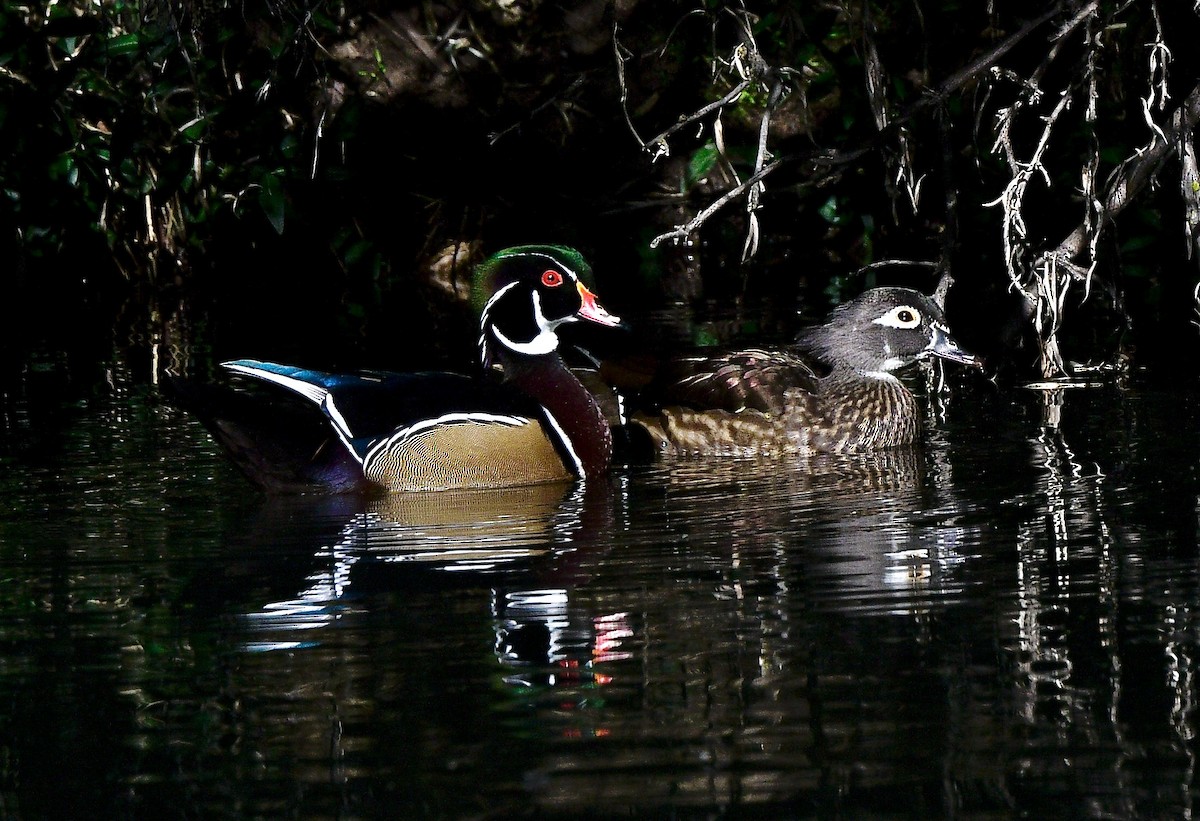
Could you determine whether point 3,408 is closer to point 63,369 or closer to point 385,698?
point 63,369

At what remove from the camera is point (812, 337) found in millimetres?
9039

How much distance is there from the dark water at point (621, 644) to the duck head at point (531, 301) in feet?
2.70

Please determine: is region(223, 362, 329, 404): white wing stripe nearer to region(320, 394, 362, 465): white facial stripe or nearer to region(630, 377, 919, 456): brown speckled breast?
region(320, 394, 362, 465): white facial stripe

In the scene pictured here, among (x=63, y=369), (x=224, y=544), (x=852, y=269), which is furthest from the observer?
(x=852, y=269)

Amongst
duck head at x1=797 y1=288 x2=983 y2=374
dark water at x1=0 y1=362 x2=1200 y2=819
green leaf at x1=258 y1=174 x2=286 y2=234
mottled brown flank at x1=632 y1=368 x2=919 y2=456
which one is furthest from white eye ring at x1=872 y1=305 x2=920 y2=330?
green leaf at x1=258 y1=174 x2=286 y2=234

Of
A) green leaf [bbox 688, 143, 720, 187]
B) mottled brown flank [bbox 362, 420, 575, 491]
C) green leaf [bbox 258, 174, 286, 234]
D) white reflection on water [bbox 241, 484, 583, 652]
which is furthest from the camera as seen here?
green leaf [bbox 688, 143, 720, 187]

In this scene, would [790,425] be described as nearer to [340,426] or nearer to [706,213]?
[706,213]

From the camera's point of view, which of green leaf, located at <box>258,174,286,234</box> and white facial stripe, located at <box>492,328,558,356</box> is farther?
green leaf, located at <box>258,174,286,234</box>

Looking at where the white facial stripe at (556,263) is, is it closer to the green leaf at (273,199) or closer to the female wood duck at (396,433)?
the female wood duck at (396,433)

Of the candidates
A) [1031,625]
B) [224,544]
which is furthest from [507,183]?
[1031,625]

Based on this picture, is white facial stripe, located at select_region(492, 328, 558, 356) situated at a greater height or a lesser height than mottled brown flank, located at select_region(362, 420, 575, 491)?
greater

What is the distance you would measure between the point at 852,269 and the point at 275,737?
10.2 metres

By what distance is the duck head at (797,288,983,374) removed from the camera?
8591 mm

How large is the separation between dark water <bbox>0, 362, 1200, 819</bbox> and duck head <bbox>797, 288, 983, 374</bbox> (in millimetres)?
1314
